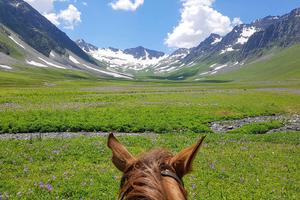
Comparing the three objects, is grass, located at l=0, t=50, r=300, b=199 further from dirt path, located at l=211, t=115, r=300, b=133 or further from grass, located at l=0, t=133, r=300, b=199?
dirt path, located at l=211, t=115, r=300, b=133

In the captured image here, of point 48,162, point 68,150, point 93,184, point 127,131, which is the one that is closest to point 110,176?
point 93,184

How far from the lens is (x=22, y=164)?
18.7 meters

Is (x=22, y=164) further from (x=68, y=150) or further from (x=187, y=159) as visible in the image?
(x=187, y=159)

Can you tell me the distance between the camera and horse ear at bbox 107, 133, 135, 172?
133 inches

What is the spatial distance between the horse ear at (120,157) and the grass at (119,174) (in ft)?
34.5

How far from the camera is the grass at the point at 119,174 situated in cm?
1459

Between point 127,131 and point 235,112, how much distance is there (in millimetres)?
17230

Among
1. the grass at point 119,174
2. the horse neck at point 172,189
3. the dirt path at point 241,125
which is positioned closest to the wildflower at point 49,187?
the grass at point 119,174

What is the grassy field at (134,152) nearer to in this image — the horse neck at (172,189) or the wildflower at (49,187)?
the wildflower at (49,187)

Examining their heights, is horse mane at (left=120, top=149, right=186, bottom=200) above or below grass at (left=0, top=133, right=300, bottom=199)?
above

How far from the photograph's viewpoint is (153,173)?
2732 millimetres

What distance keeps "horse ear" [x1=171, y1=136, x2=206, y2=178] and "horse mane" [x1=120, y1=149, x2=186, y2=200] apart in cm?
9

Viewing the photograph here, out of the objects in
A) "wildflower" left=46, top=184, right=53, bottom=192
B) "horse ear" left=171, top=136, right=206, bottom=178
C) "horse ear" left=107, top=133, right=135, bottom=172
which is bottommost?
"wildflower" left=46, top=184, right=53, bottom=192

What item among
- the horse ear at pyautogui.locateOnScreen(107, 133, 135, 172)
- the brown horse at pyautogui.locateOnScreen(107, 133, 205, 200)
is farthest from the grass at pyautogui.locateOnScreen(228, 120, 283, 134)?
the brown horse at pyautogui.locateOnScreen(107, 133, 205, 200)
